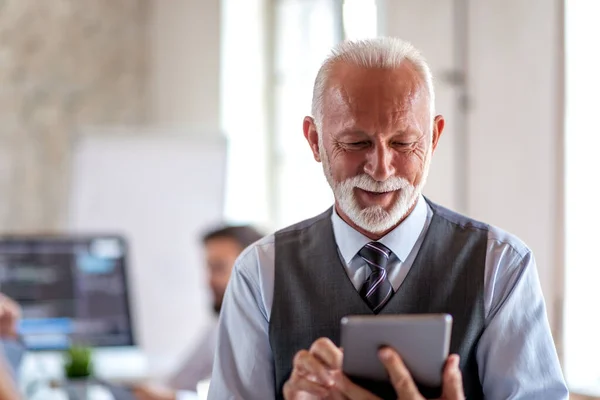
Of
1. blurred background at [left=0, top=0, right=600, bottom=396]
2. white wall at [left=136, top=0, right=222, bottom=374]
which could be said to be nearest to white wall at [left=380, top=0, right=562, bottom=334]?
blurred background at [left=0, top=0, right=600, bottom=396]

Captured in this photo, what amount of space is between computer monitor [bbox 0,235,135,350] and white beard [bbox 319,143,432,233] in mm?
3188

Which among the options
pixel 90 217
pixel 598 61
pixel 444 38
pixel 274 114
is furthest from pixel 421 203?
pixel 274 114

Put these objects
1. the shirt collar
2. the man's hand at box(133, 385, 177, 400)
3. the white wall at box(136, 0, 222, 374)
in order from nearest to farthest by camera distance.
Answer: the shirt collar
the man's hand at box(133, 385, 177, 400)
the white wall at box(136, 0, 222, 374)

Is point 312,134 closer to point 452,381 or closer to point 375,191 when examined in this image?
point 375,191

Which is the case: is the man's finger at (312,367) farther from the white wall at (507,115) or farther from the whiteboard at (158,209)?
the whiteboard at (158,209)

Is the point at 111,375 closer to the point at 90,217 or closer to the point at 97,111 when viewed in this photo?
the point at 90,217

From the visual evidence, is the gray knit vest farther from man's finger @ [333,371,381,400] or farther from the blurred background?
the blurred background

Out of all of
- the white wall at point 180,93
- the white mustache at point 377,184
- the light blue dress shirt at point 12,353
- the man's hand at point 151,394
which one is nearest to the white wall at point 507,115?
the man's hand at point 151,394

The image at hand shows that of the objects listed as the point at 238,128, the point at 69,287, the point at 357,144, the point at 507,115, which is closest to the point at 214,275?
the point at 69,287

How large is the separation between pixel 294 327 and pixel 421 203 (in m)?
0.30

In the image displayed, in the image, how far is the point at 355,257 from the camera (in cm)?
153

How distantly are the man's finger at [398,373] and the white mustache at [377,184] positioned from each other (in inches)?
10.4

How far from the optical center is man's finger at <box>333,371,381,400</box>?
1.35m

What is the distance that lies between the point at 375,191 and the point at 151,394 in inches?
88.1
